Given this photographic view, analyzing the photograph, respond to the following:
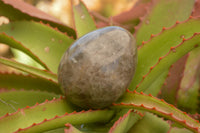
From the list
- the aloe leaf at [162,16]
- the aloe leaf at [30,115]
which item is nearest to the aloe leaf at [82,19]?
the aloe leaf at [162,16]

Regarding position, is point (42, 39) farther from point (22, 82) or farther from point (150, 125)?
point (150, 125)

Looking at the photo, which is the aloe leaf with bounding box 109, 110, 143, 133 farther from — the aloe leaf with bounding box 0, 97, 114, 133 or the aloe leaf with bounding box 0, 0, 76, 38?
the aloe leaf with bounding box 0, 0, 76, 38

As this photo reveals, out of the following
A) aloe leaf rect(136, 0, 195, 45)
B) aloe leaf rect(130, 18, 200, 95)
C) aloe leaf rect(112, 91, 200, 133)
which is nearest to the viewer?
aloe leaf rect(112, 91, 200, 133)

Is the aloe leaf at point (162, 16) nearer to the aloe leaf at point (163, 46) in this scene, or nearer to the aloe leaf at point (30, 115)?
the aloe leaf at point (163, 46)

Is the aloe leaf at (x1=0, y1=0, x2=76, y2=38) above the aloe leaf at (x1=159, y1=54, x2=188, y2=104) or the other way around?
above

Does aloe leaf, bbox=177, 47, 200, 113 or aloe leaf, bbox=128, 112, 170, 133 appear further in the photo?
aloe leaf, bbox=177, 47, 200, 113

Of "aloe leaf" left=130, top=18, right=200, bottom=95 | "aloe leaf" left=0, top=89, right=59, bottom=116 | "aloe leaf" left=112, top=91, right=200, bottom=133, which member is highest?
"aloe leaf" left=130, top=18, right=200, bottom=95

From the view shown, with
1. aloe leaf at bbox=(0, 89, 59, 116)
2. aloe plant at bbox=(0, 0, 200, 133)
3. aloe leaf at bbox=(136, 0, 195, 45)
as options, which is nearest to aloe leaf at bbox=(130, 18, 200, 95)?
aloe plant at bbox=(0, 0, 200, 133)

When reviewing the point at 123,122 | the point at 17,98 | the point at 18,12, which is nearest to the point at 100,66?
the point at 123,122
